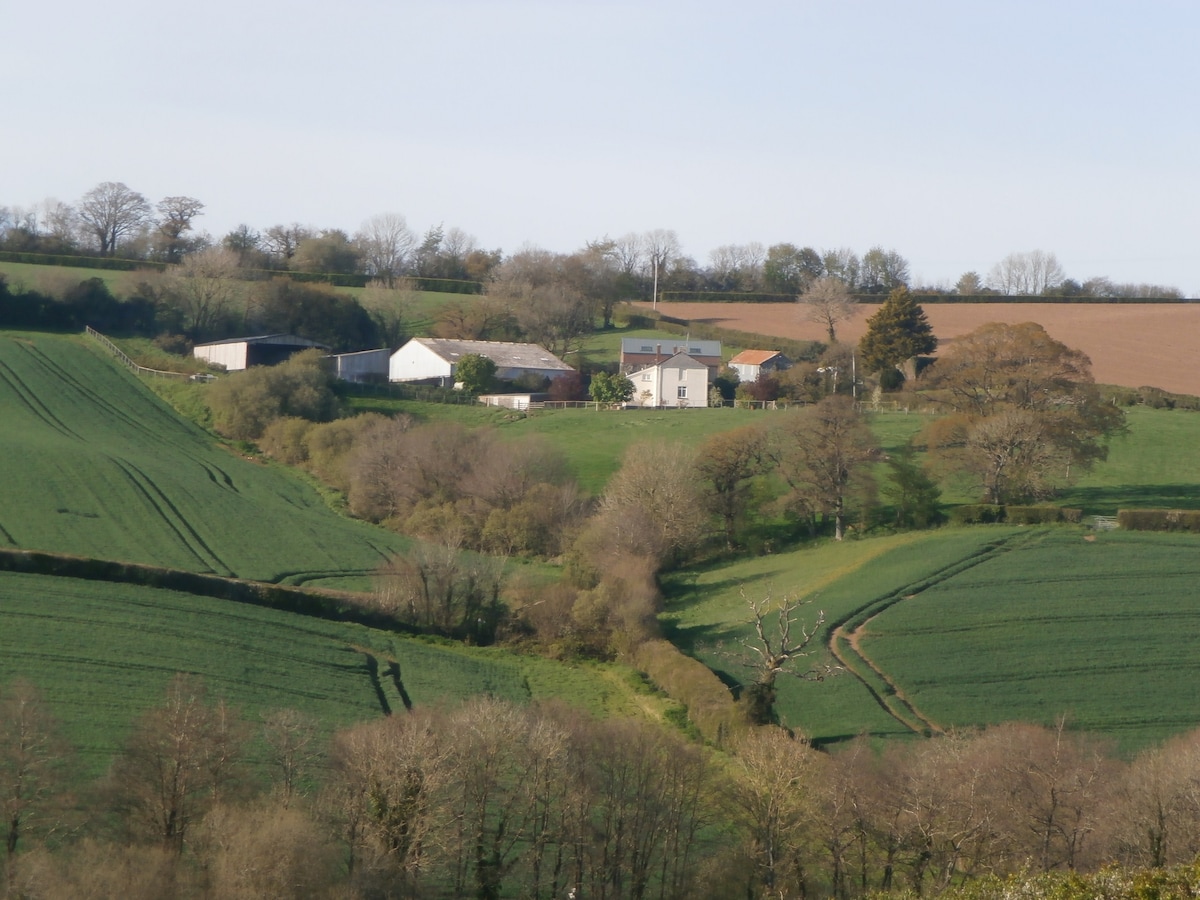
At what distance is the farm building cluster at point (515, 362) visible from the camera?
8125 centimetres

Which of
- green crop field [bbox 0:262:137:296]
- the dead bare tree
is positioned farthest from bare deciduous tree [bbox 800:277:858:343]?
the dead bare tree

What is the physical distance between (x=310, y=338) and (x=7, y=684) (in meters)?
60.7

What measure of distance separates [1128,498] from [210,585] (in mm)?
38158

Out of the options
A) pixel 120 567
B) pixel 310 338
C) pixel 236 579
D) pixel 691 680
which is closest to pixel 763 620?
pixel 691 680

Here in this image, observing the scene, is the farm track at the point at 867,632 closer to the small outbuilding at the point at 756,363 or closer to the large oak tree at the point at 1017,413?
the large oak tree at the point at 1017,413

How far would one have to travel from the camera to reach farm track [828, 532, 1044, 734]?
3544 cm

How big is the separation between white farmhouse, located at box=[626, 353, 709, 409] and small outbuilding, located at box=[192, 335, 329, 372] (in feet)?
75.7

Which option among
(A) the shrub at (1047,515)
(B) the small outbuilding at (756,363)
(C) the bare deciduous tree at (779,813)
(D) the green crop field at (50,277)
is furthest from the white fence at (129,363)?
(C) the bare deciduous tree at (779,813)

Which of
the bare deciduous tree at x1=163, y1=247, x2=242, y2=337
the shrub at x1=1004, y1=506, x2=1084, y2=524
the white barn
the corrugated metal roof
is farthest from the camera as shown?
the corrugated metal roof

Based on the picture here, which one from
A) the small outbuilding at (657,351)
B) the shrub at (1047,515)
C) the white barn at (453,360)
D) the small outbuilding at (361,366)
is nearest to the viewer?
the shrub at (1047,515)

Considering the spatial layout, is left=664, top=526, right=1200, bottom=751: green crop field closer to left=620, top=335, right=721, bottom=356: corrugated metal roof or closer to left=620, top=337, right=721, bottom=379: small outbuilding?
left=620, top=337, right=721, bottom=379: small outbuilding

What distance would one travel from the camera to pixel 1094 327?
96.2 metres

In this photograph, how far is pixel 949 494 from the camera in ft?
193

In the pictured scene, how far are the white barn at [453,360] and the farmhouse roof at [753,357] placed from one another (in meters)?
11.4
